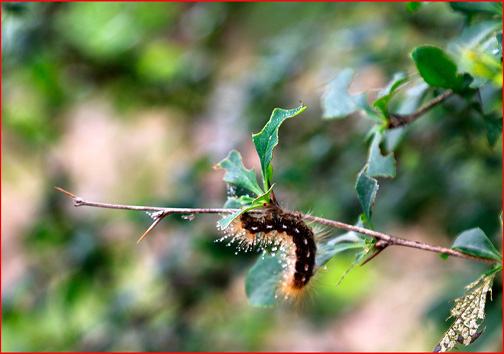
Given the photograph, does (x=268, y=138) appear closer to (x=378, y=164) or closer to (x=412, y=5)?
(x=378, y=164)

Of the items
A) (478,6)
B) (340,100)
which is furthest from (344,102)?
(478,6)

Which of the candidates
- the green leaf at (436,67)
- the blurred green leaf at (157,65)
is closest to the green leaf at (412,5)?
the green leaf at (436,67)

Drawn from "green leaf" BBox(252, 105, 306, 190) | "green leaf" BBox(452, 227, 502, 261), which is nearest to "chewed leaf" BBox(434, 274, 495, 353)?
"green leaf" BBox(452, 227, 502, 261)

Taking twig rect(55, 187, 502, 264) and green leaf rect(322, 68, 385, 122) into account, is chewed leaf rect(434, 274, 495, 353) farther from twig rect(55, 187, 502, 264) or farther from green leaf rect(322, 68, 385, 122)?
green leaf rect(322, 68, 385, 122)

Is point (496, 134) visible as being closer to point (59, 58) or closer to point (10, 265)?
point (59, 58)

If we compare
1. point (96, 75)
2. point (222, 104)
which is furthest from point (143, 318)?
point (96, 75)

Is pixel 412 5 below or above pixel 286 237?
above
